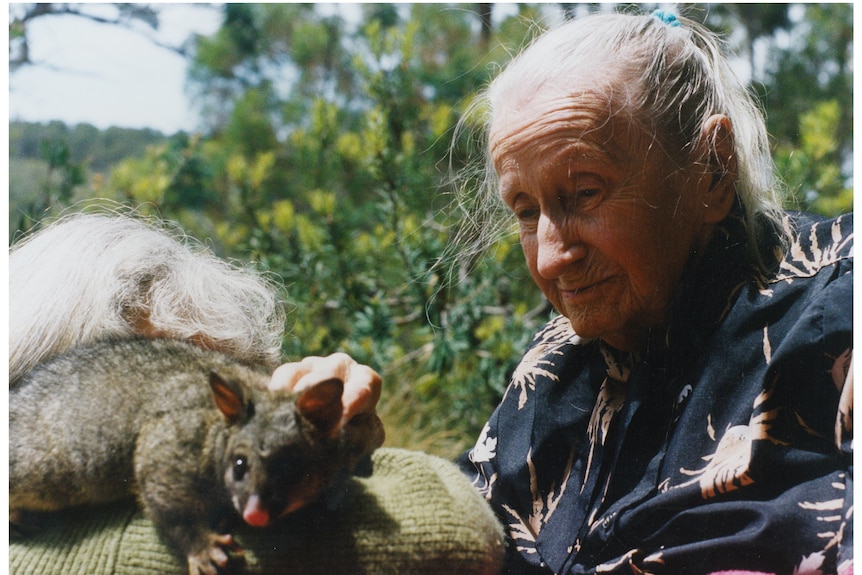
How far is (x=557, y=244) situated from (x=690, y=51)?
2.03 ft

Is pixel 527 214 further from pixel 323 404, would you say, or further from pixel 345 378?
pixel 323 404

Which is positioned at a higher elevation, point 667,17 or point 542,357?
point 667,17

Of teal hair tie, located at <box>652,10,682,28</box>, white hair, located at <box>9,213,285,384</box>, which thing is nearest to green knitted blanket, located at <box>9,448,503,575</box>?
white hair, located at <box>9,213,285,384</box>

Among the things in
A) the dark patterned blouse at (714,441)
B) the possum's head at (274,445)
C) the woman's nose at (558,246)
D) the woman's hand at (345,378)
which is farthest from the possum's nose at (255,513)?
the woman's nose at (558,246)

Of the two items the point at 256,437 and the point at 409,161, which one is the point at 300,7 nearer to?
the point at 409,161

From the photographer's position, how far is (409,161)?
4.78 metres

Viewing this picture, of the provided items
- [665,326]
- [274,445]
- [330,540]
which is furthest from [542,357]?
[274,445]

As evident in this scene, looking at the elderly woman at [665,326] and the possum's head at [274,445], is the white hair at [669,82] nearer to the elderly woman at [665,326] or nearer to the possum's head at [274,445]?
the elderly woman at [665,326]

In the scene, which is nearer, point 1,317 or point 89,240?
point 1,317

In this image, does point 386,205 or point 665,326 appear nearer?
point 665,326

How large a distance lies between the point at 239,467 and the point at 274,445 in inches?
2.8

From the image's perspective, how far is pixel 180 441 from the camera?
1.41 m

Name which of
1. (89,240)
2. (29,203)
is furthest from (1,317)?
(29,203)

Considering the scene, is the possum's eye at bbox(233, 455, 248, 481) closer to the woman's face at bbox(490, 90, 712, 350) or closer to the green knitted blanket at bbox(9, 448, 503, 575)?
the green knitted blanket at bbox(9, 448, 503, 575)
